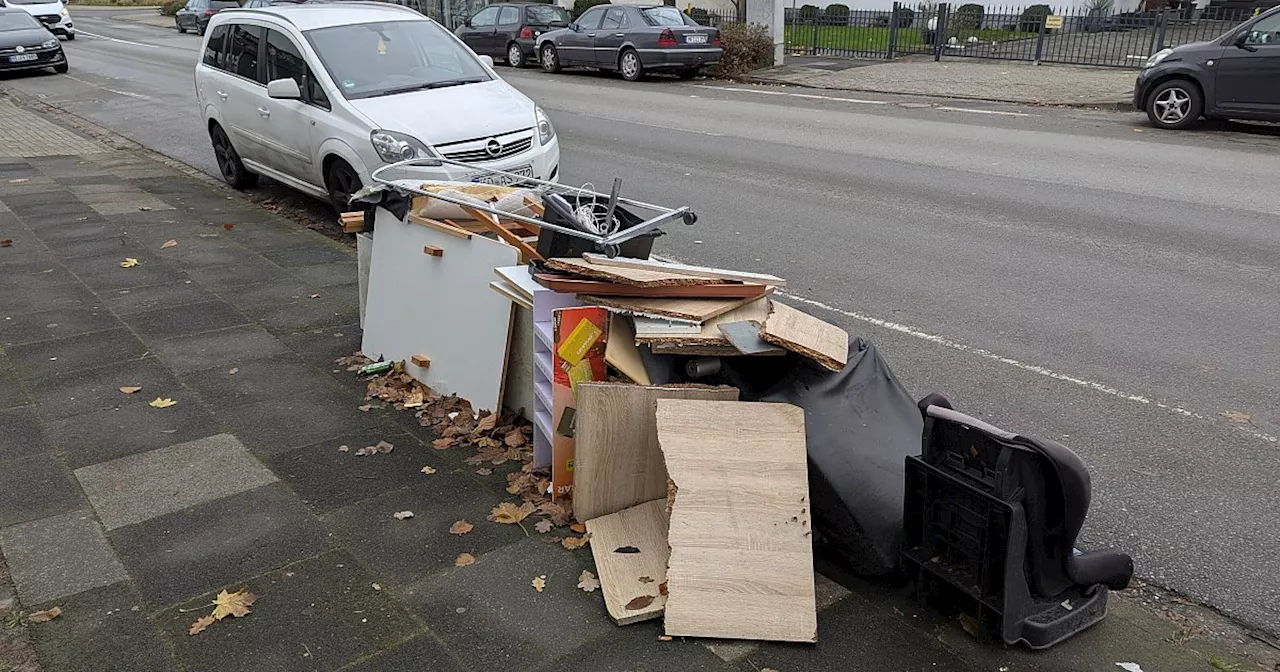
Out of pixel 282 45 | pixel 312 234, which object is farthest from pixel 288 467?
pixel 282 45

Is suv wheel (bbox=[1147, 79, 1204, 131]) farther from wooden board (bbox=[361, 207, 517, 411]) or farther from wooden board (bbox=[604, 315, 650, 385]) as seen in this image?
wooden board (bbox=[604, 315, 650, 385])

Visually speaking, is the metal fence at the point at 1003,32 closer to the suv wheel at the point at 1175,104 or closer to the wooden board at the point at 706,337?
the suv wheel at the point at 1175,104

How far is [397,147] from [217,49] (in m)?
4.10

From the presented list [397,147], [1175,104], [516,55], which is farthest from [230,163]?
[516,55]

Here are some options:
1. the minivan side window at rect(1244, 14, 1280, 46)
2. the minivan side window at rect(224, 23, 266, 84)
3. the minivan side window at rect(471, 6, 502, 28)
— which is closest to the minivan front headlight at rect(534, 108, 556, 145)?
the minivan side window at rect(224, 23, 266, 84)

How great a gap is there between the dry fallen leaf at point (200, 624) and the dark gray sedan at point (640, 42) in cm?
1952

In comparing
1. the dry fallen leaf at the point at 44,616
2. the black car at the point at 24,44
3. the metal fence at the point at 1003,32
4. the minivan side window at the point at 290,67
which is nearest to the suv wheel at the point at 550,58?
the metal fence at the point at 1003,32

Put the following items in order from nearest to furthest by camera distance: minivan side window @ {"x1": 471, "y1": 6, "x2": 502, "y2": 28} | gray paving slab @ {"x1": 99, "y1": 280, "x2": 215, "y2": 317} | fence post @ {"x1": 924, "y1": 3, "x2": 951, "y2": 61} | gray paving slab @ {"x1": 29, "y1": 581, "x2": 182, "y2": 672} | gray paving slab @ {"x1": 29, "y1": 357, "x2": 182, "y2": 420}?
gray paving slab @ {"x1": 29, "y1": 581, "x2": 182, "y2": 672}
gray paving slab @ {"x1": 29, "y1": 357, "x2": 182, "y2": 420}
gray paving slab @ {"x1": 99, "y1": 280, "x2": 215, "y2": 317}
fence post @ {"x1": 924, "y1": 3, "x2": 951, "y2": 61}
minivan side window @ {"x1": 471, "y1": 6, "x2": 502, "y2": 28}

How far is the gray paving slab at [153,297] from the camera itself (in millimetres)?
6680

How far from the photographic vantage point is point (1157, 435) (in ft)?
15.6

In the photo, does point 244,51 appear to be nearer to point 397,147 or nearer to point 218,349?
point 397,147

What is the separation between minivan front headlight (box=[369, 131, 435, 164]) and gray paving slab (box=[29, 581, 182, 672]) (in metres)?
4.91

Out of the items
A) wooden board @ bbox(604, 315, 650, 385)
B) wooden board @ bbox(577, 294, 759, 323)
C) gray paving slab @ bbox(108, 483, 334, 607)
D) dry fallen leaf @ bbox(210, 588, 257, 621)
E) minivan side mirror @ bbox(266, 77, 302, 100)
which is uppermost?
minivan side mirror @ bbox(266, 77, 302, 100)

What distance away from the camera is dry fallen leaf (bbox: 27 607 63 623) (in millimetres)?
3355
